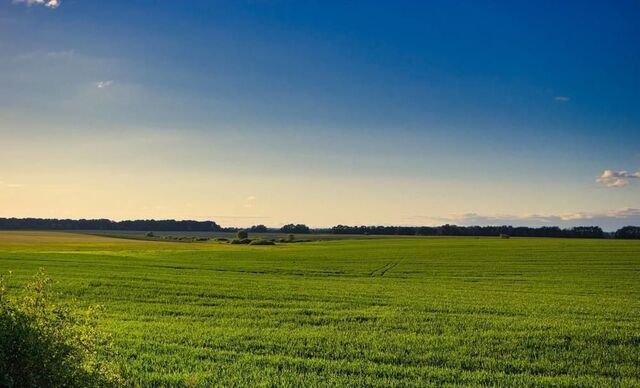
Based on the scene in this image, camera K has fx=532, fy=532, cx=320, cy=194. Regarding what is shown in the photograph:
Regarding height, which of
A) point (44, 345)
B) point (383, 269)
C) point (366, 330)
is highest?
point (44, 345)

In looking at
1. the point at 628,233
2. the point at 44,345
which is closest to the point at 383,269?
the point at 44,345

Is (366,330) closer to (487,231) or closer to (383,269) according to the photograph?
(383,269)

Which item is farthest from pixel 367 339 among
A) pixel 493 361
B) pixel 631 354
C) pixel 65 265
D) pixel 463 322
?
pixel 65 265

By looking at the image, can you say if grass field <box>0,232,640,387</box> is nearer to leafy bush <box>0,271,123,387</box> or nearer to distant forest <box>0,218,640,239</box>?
leafy bush <box>0,271,123,387</box>

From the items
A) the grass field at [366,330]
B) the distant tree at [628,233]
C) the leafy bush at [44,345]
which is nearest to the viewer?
the leafy bush at [44,345]

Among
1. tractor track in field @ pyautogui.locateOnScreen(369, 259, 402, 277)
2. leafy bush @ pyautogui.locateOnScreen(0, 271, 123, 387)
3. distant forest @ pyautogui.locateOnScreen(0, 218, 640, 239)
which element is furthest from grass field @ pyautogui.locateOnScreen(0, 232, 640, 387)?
distant forest @ pyautogui.locateOnScreen(0, 218, 640, 239)

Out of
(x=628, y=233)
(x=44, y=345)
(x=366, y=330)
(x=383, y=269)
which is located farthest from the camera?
(x=628, y=233)

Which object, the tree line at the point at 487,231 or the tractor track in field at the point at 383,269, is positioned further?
the tree line at the point at 487,231

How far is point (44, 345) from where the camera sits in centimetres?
657

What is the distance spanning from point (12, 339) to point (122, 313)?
15.5m

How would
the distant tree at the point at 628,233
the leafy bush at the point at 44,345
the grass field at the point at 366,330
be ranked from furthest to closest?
Result: the distant tree at the point at 628,233, the grass field at the point at 366,330, the leafy bush at the point at 44,345

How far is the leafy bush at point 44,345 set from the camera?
6.24 meters

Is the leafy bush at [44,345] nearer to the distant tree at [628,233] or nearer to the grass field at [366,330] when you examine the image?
the grass field at [366,330]

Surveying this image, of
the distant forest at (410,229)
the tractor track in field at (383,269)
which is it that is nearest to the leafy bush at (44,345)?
the tractor track in field at (383,269)
